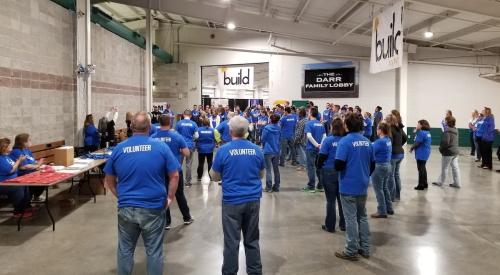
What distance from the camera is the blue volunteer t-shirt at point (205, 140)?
23.9 ft

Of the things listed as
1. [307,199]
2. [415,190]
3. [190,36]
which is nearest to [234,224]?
[307,199]

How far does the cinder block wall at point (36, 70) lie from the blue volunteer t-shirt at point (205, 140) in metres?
3.12

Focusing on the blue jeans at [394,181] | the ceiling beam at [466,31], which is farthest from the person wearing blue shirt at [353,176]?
the ceiling beam at [466,31]

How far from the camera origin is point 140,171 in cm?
269

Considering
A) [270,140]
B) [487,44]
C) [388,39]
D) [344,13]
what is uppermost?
[344,13]

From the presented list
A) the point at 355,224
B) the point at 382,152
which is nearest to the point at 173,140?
the point at 355,224

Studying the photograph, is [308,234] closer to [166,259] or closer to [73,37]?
[166,259]

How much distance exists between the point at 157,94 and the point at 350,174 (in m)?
16.1

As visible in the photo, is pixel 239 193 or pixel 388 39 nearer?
pixel 239 193

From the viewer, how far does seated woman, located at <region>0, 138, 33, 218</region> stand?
4.99m

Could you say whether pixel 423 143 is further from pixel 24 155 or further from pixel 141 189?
pixel 24 155

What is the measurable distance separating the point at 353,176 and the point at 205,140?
13.3 ft

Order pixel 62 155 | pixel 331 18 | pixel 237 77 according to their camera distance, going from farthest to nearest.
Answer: pixel 237 77
pixel 331 18
pixel 62 155

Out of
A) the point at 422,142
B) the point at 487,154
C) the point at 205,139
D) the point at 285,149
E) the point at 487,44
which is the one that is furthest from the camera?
the point at 487,44
